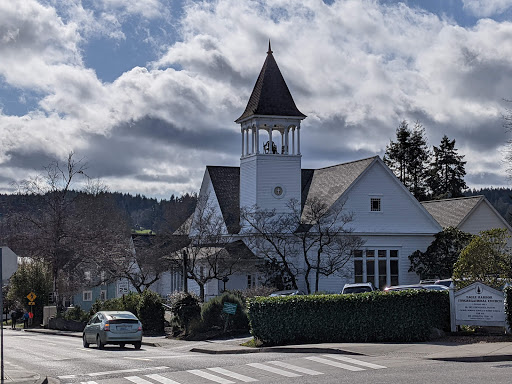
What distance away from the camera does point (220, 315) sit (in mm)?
34281

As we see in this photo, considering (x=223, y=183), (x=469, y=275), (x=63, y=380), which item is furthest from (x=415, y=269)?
(x=63, y=380)

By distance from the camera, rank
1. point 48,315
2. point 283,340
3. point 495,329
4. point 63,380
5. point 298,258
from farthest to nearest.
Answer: point 48,315 < point 298,258 < point 283,340 < point 495,329 < point 63,380

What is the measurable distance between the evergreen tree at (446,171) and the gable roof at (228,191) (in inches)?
1618

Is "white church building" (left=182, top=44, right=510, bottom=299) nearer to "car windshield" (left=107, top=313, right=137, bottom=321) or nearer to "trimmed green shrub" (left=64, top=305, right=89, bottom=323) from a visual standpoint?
"trimmed green shrub" (left=64, top=305, right=89, bottom=323)

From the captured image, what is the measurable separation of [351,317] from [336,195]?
78.2 ft

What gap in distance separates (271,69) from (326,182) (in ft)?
27.4

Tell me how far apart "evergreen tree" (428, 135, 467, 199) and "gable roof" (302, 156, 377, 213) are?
3909 cm

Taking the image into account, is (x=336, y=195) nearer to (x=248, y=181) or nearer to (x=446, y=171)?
(x=248, y=181)

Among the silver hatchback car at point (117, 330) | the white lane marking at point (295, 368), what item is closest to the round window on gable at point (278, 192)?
the silver hatchback car at point (117, 330)

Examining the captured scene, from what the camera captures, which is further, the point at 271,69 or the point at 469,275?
the point at 271,69

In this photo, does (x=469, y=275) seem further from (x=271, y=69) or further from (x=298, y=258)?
(x=271, y=69)

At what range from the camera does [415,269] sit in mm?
48938

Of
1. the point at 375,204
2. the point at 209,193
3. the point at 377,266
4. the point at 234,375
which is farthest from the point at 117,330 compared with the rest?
the point at 209,193

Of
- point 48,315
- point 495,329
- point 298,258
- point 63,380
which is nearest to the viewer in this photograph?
point 63,380
